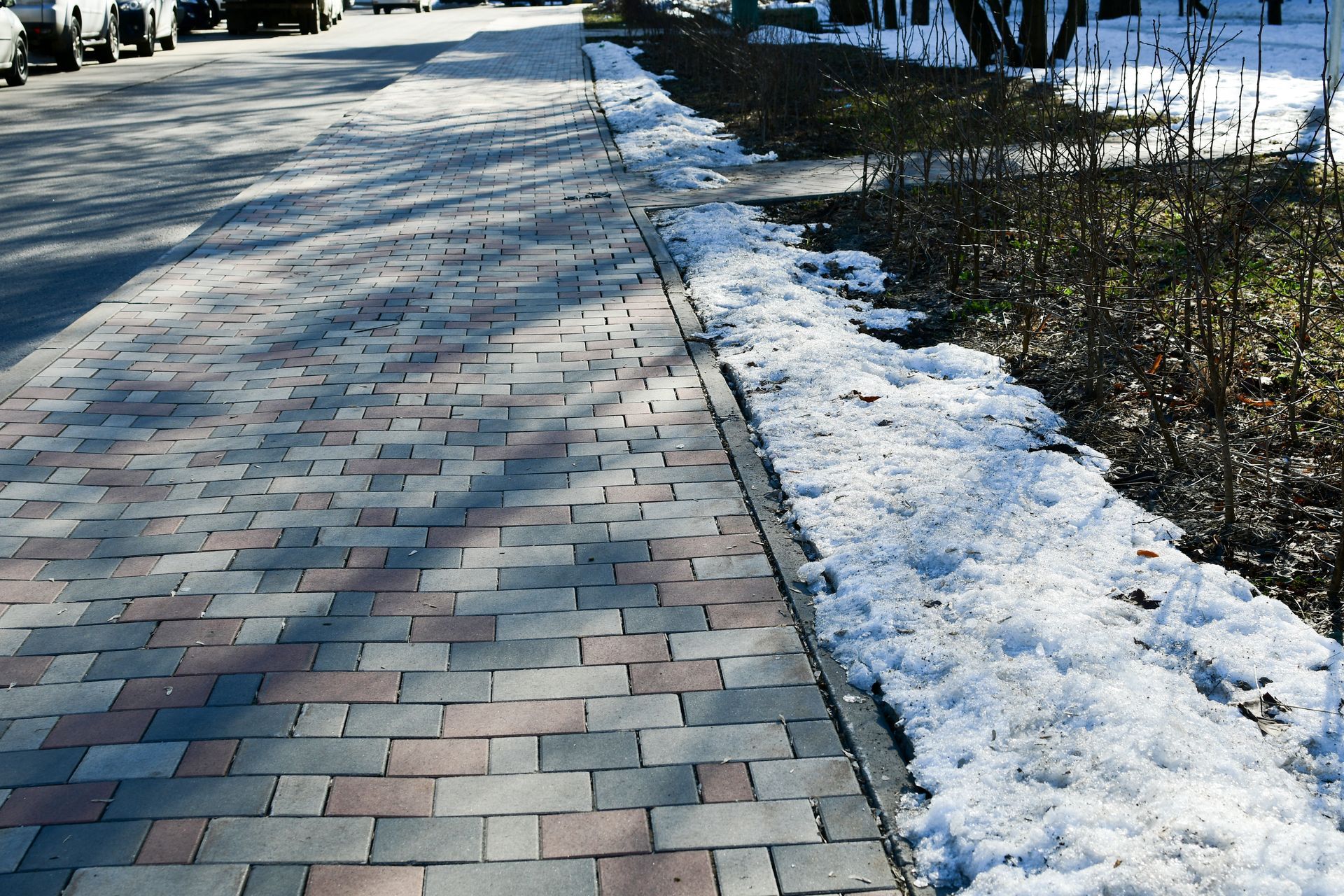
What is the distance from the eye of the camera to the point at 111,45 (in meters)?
22.5

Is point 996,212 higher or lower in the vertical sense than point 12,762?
higher

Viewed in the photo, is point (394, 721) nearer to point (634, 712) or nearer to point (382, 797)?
point (382, 797)

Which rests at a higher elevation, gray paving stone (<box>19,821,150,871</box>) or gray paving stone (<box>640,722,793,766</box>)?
gray paving stone (<box>19,821,150,871</box>)

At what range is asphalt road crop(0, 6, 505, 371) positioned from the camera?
7738 mm

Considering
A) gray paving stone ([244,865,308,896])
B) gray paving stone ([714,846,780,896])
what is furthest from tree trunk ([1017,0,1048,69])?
gray paving stone ([244,865,308,896])

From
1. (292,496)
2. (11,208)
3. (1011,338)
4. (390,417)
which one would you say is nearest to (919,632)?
(292,496)

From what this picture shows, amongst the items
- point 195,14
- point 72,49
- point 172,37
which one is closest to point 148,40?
point 172,37

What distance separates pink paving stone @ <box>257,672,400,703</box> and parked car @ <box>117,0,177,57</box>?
23.9m

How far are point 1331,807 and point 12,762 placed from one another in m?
3.13

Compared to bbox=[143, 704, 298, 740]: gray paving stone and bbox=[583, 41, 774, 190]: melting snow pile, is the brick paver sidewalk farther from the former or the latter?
bbox=[583, 41, 774, 190]: melting snow pile

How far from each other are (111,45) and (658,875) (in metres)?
24.2

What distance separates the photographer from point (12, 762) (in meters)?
2.93

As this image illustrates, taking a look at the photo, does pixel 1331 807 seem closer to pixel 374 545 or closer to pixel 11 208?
pixel 374 545

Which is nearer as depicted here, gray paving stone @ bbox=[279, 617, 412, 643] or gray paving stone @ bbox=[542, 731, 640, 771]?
gray paving stone @ bbox=[542, 731, 640, 771]
